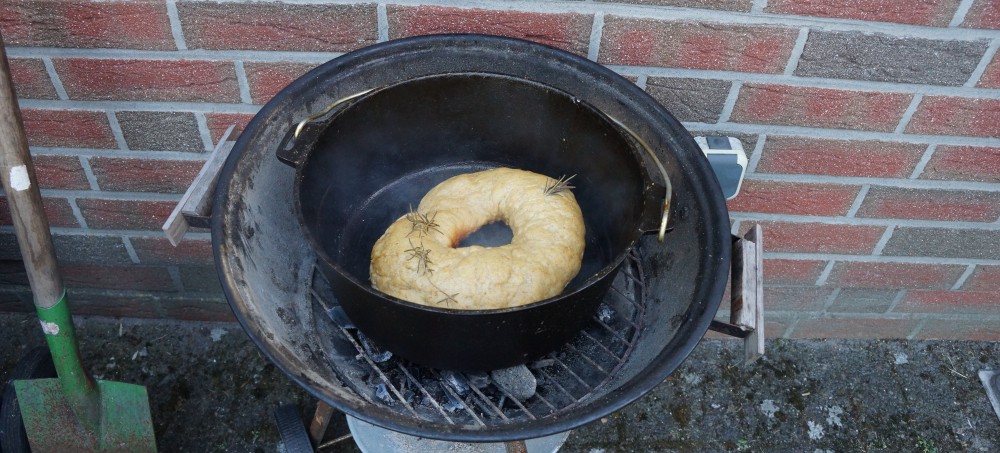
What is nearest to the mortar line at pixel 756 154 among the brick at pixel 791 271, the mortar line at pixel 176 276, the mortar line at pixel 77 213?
the brick at pixel 791 271

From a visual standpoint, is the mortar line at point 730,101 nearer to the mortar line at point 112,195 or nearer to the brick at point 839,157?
the brick at point 839,157

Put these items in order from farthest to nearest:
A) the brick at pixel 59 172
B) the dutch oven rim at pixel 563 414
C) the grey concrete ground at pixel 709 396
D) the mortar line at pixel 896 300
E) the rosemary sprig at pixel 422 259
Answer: the mortar line at pixel 896 300
the grey concrete ground at pixel 709 396
the brick at pixel 59 172
the rosemary sprig at pixel 422 259
the dutch oven rim at pixel 563 414

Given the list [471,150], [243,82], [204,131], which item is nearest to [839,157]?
[471,150]

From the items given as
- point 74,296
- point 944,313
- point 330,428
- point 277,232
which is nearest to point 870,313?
point 944,313

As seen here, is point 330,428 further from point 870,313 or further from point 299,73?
point 870,313

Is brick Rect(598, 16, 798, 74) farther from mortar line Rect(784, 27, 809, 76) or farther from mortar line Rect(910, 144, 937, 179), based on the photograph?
mortar line Rect(910, 144, 937, 179)

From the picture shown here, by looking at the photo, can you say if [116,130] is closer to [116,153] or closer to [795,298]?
[116,153]

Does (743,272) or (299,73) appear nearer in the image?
(743,272)
